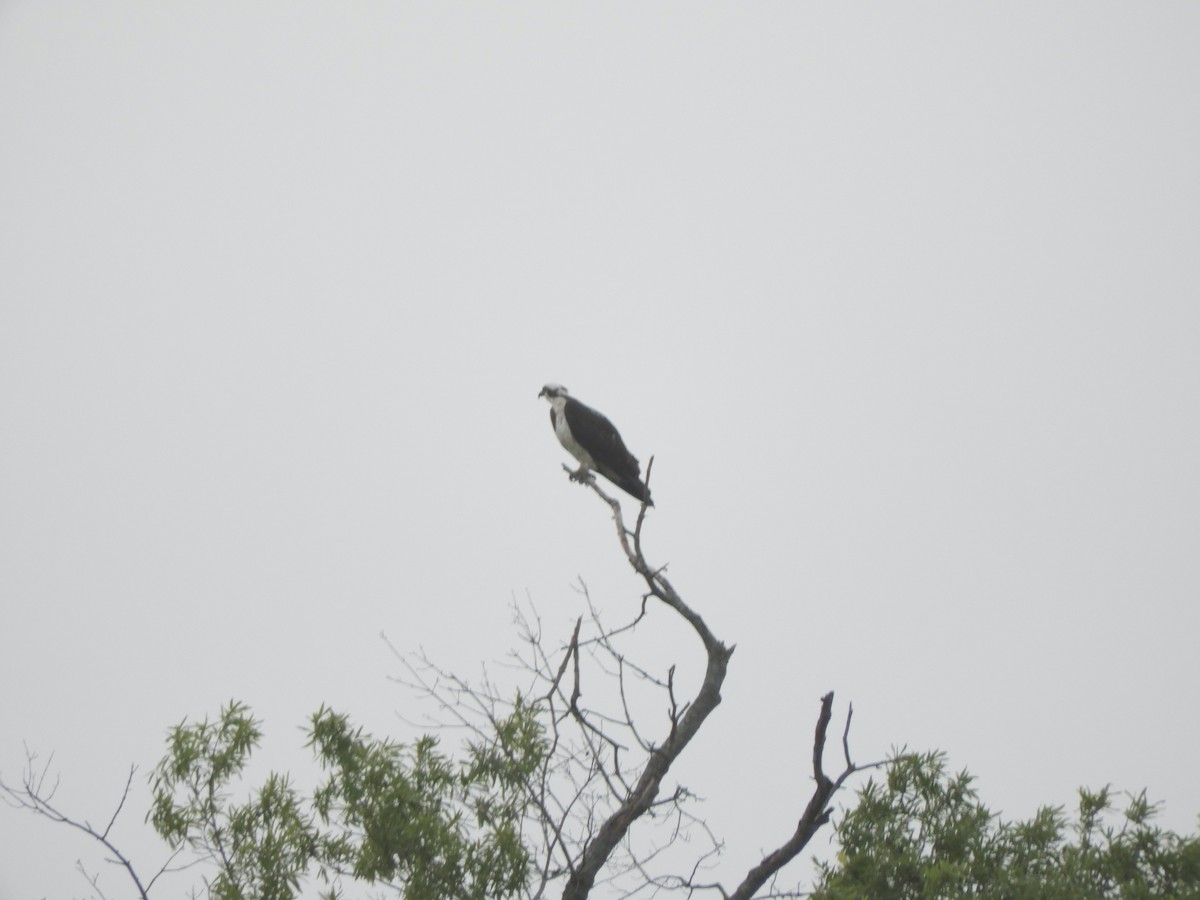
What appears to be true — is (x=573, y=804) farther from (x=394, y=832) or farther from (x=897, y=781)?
(x=897, y=781)

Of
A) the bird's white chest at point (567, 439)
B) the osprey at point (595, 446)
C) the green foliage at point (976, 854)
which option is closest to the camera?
the green foliage at point (976, 854)

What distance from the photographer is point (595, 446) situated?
9.02 metres

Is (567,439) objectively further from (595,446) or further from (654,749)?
(654,749)

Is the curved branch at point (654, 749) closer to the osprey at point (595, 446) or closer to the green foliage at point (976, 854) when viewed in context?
the green foliage at point (976, 854)

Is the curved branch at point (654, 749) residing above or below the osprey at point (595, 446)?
below

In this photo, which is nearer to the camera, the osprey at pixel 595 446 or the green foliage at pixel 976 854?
the green foliage at pixel 976 854

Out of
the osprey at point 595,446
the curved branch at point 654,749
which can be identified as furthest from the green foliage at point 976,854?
the osprey at point 595,446

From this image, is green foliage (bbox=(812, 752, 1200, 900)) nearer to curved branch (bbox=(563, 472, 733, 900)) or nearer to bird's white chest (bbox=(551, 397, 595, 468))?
curved branch (bbox=(563, 472, 733, 900))

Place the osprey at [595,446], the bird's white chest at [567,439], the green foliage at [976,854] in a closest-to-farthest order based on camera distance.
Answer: the green foliage at [976,854] → the osprey at [595,446] → the bird's white chest at [567,439]

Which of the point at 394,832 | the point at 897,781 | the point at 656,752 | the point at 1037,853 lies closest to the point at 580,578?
the point at 656,752

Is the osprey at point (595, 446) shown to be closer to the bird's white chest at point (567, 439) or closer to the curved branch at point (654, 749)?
the bird's white chest at point (567, 439)

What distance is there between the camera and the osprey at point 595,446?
8.92 meters

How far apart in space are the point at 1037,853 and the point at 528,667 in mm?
2558

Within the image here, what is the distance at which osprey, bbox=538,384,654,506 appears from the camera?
351 inches
